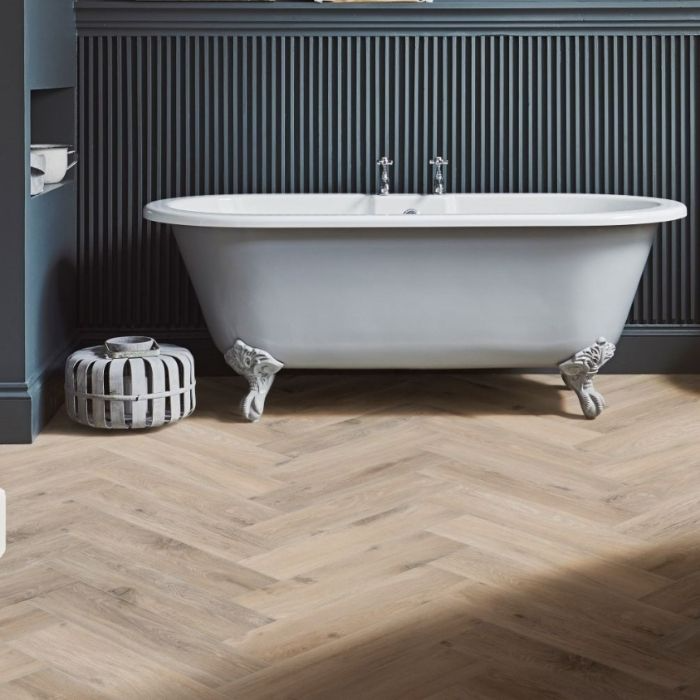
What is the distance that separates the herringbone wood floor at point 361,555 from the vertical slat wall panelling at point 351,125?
0.71 metres

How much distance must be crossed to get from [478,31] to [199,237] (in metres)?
1.26

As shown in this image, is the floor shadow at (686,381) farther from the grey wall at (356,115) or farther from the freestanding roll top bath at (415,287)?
the freestanding roll top bath at (415,287)

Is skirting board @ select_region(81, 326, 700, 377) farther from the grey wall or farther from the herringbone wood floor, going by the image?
the herringbone wood floor

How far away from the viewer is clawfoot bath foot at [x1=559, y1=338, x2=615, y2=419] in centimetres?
357

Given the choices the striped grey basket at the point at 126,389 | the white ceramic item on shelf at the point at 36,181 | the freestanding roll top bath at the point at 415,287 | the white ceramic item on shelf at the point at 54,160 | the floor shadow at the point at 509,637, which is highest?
the white ceramic item on shelf at the point at 54,160

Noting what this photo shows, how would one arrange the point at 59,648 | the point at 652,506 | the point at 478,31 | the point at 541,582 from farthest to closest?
the point at 478,31
the point at 652,506
the point at 541,582
the point at 59,648

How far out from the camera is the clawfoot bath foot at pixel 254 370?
11.7ft

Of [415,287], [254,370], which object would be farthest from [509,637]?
[254,370]

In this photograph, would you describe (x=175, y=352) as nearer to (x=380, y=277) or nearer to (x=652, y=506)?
(x=380, y=277)

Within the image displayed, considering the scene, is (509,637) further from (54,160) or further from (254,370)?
(54,160)

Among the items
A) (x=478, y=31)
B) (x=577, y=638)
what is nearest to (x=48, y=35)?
(x=478, y=31)

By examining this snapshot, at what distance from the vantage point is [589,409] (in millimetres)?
3594

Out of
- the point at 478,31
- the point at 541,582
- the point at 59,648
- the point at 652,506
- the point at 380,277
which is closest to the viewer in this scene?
the point at 59,648

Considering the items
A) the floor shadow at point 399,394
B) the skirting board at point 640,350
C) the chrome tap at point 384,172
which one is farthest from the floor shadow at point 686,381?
the chrome tap at point 384,172
